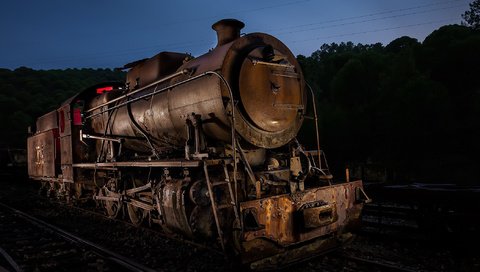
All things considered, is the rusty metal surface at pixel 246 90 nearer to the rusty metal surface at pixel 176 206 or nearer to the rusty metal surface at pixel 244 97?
the rusty metal surface at pixel 244 97

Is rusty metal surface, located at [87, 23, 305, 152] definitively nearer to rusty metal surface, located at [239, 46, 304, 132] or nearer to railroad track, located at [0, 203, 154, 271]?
rusty metal surface, located at [239, 46, 304, 132]

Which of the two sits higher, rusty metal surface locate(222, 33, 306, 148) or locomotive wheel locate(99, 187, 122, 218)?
rusty metal surface locate(222, 33, 306, 148)

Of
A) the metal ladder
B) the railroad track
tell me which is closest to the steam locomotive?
the metal ladder

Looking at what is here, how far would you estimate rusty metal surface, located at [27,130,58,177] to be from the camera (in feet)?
39.1

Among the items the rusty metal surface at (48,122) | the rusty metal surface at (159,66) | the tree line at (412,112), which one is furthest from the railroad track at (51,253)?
the tree line at (412,112)

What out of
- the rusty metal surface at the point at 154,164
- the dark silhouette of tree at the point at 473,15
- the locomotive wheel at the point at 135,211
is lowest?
the locomotive wheel at the point at 135,211

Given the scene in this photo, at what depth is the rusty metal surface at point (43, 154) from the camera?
11930mm

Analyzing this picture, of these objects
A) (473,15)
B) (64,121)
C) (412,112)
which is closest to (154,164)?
(64,121)

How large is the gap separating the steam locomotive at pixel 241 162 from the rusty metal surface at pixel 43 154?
5423 mm

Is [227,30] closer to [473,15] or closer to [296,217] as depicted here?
[296,217]

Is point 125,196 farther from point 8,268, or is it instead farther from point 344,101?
point 344,101

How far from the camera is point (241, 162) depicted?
5652 mm

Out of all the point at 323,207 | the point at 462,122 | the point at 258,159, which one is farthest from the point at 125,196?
the point at 462,122

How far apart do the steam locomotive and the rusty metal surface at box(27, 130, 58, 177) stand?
5423 millimetres
